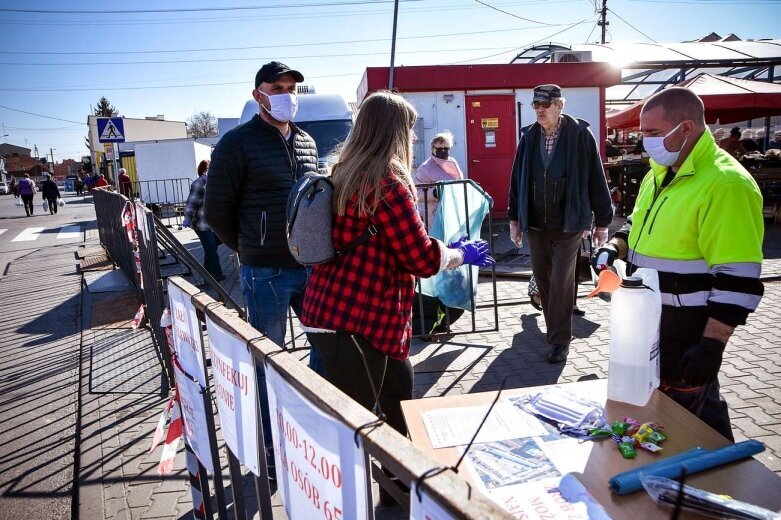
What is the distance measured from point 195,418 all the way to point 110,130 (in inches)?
375

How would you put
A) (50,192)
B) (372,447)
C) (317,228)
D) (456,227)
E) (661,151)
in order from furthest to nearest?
(50,192)
(456,227)
(661,151)
(317,228)
(372,447)

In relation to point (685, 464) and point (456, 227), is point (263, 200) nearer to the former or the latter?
point (685, 464)

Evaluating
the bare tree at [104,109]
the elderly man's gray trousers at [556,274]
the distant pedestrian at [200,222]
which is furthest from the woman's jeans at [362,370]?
the bare tree at [104,109]

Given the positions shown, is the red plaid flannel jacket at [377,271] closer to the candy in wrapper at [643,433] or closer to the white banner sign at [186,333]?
the white banner sign at [186,333]

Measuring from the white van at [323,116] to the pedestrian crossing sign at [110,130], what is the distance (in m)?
2.48

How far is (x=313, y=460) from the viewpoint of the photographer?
130cm

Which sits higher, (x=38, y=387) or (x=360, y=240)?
(x=360, y=240)

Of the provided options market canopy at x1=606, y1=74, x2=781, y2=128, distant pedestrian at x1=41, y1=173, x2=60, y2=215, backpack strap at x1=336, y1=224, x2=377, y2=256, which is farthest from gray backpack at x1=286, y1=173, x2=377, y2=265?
distant pedestrian at x1=41, y1=173, x2=60, y2=215

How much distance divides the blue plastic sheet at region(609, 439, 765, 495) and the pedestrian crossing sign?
10.8 meters

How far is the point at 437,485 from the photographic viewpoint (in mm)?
892

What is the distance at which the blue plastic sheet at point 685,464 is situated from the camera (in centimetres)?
160

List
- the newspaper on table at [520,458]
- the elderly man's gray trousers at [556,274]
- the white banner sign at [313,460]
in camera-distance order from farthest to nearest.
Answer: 1. the elderly man's gray trousers at [556,274]
2. the newspaper on table at [520,458]
3. the white banner sign at [313,460]

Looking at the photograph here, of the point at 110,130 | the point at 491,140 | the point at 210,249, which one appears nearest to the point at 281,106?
the point at 210,249

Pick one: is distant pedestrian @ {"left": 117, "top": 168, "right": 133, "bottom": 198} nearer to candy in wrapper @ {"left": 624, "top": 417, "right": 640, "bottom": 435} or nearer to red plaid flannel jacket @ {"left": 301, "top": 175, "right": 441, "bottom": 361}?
red plaid flannel jacket @ {"left": 301, "top": 175, "right": 441, "bottom": 361}
